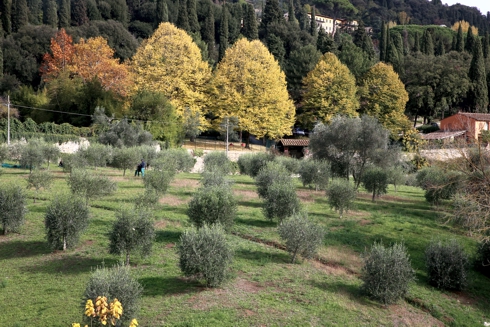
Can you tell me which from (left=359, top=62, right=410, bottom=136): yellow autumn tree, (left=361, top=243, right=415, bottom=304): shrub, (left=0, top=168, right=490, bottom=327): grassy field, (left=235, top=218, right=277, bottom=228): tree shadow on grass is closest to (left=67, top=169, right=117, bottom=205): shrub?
(left=0, top=168, right=490, bottom=327): grassy field

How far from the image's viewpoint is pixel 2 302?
1141cm

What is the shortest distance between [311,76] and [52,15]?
4895cm

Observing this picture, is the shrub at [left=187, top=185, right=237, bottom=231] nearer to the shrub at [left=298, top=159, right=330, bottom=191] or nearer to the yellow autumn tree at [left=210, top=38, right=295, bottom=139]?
the shrub at [left=298, top=159, right=330, bottom=191]

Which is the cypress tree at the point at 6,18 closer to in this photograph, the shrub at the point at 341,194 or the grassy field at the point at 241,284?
the grassy field at the point at 241,284

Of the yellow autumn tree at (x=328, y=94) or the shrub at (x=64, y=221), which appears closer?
the shrub at (x=64, y=221)

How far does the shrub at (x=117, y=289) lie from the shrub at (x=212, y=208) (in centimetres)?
663

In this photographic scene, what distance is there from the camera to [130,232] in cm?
1373

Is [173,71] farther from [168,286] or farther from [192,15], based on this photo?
[168,286]

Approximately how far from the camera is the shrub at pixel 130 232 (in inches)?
542

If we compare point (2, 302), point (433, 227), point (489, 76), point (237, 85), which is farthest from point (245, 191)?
point (489, 76)

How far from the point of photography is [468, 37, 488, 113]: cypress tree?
236 feet

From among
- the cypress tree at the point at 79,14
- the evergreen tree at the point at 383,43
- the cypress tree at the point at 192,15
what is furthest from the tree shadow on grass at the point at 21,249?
the cypress tree at the point at 79,14

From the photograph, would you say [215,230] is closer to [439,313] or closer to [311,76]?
[439,313]

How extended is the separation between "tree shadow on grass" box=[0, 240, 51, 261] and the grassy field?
0.10 ft
